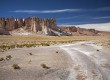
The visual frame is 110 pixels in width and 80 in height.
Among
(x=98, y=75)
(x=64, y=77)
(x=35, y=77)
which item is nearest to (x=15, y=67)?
(x=35, y=77)

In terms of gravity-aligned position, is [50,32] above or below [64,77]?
below

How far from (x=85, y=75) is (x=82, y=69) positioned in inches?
81.3

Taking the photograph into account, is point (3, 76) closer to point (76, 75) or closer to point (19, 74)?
point (19, 74)

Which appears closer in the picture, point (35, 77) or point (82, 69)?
point (35, 77)

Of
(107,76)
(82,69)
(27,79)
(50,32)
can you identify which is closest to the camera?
(27,79)

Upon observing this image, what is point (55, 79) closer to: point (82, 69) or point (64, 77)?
point (64, 77)

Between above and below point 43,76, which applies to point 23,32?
below

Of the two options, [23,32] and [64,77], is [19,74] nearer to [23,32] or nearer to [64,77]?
[64,77]

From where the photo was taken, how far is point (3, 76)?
13836 mm

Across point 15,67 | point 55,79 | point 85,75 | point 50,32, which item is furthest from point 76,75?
point 50,32

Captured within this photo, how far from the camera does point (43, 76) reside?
561 inches

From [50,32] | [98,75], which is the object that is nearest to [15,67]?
[98,75]

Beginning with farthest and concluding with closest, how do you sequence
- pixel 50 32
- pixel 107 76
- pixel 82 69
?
pixel 50 32 < pixel 82 69 < pixel 107 76

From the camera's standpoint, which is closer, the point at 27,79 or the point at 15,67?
the point at 27,79
